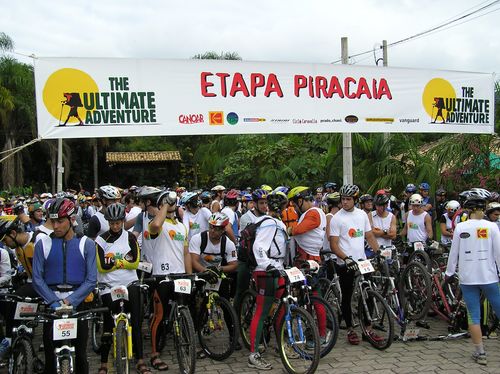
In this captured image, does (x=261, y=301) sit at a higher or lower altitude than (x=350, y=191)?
lower

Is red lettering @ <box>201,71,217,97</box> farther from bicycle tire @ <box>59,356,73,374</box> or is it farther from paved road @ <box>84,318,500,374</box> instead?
bicycle tire @ <box>59,356,73,374</box>

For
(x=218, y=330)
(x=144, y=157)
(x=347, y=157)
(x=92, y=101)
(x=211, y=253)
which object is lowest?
(x=218, y=330)

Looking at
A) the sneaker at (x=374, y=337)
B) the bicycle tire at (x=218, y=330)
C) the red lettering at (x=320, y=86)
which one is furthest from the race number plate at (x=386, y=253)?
the red lettering at (x=320, y=86)

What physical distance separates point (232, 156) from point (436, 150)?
1048cm

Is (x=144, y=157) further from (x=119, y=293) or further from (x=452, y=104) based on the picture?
(x=119, y=293)

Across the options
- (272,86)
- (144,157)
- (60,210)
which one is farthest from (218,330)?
(144,157)

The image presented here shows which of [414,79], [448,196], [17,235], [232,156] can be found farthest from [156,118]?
[232,156]

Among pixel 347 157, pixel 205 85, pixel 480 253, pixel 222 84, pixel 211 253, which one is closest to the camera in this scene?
pixel 480 253

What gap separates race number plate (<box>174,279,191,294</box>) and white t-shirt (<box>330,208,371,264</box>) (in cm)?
204

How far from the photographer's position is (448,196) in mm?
13406

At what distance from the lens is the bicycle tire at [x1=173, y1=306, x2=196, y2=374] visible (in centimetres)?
575

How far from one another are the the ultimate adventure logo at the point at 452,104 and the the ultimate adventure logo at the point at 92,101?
5508 millimetres

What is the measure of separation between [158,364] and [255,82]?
209 inches

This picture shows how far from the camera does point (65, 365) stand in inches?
186
